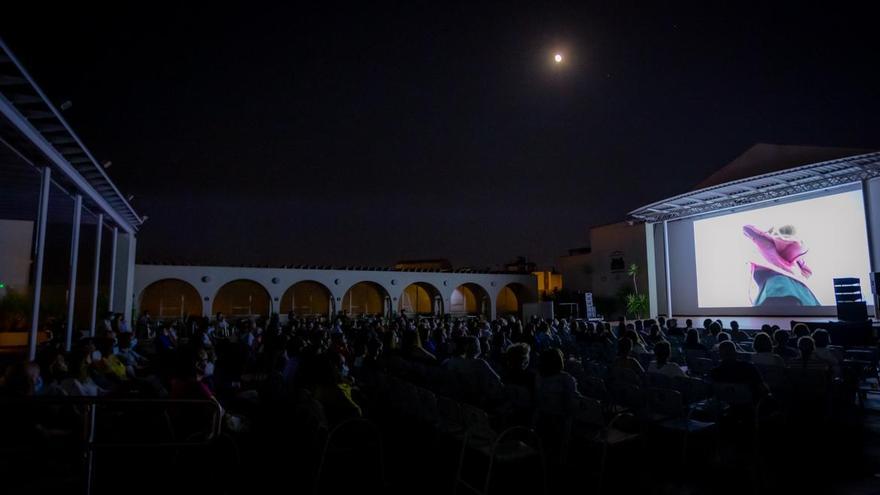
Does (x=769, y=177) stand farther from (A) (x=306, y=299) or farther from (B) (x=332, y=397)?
(A) (x=306, y=299)

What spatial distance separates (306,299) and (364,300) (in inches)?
116

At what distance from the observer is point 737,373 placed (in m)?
4.79

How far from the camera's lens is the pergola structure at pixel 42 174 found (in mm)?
5648

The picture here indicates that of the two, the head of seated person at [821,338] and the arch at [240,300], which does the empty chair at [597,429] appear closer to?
the head of seated person at [821,338]

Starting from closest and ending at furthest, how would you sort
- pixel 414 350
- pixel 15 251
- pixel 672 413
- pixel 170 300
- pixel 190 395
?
pixel 190 395 → pixel 672 413 → pixel 414 350 → pixel 15 251 → pixel 170 300

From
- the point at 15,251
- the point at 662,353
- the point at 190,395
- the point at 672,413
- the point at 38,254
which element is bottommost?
the point at 672,413

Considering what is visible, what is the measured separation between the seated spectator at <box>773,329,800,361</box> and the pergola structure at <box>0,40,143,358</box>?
1072 centimetres

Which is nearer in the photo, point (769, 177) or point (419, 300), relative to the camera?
point (769, 177)

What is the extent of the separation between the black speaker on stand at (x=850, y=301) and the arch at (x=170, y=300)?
20949 mm

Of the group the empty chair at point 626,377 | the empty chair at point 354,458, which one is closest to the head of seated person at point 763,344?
the empty chair at point 626,377

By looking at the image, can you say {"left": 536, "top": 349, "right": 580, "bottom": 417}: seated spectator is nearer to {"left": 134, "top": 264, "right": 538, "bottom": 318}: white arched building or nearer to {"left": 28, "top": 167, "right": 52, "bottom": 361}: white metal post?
{"left": 28, "top": 167, "right": 52, "bottom": 361}: white metal post

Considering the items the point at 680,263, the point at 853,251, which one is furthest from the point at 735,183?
the point at 680,263

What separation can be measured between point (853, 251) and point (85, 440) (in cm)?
2028

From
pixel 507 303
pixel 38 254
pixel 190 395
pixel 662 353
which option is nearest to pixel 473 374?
pixel 662 353
